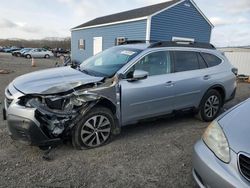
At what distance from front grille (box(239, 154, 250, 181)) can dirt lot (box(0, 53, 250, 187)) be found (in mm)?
1163

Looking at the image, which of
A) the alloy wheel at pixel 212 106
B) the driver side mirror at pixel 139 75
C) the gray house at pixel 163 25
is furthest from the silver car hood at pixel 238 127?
the gray house at pixel 163 25

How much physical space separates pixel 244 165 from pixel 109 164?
1.99 meters

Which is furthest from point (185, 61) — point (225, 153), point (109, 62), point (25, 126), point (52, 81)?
point (25, 126)

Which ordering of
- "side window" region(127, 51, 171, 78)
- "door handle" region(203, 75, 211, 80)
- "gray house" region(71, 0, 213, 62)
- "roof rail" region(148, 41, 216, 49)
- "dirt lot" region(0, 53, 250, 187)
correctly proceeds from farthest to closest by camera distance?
1. "gray house" region(71, 0, 213, 62)
2. "door handle" region(203, 75, 211, 80)
3. "roof rail" region(148, 41, 216, 49)
4. "side window" region(127, 51, 171, 78)
5. "dirt lot" region(0, 53, 250, 187)

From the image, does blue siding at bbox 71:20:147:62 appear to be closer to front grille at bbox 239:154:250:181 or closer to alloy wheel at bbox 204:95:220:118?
alloy wheel at bbox 204:95:220:118

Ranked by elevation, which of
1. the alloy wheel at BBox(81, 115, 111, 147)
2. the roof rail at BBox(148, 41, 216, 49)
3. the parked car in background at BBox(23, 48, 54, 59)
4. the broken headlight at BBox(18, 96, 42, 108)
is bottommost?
the parked car in background at BBox(23, 48, 54, 59)

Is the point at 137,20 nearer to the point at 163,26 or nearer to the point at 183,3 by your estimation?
the point at 163,26

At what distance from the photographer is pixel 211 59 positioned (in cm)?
571

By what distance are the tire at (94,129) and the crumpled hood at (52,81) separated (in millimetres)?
512

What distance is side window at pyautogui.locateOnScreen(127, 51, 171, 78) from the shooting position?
4.53 m

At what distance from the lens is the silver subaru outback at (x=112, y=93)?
364 centimetres

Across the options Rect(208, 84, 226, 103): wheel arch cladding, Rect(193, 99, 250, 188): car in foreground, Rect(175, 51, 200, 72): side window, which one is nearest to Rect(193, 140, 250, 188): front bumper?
Rect(193, 99, 250, 188): car in foreground

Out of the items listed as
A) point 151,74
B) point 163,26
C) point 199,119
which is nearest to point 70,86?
A: point 151,74

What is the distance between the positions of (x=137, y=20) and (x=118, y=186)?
13.8 meters
